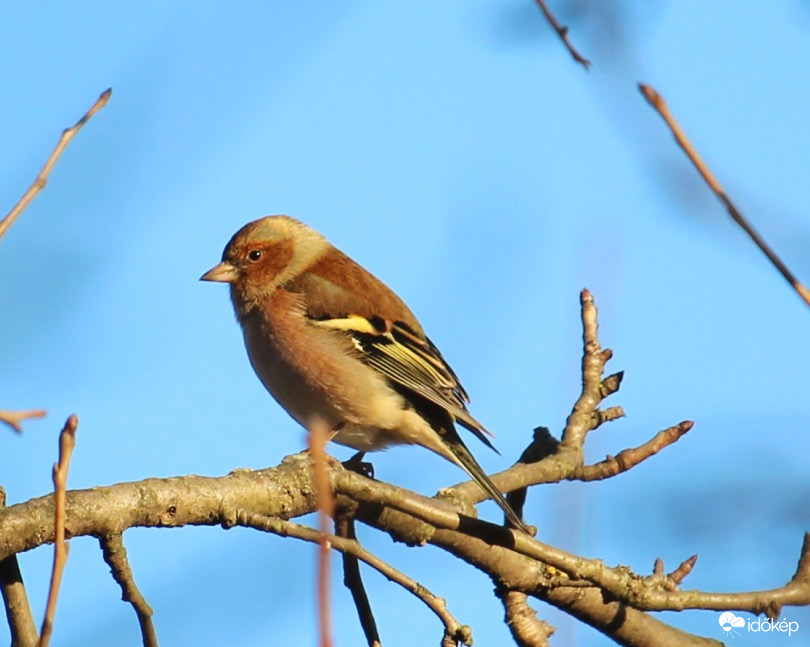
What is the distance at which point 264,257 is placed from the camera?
643 centimetres

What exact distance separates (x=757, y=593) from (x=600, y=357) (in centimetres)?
142

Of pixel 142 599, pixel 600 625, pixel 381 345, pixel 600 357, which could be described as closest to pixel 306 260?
pixel 381 345

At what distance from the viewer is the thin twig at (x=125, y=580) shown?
295cm

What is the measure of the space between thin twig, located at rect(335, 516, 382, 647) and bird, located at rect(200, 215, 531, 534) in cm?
115

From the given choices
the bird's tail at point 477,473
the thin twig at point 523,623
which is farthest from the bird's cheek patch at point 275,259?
the thin twig at point 523,623

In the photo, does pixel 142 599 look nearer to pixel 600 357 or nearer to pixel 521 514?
pixel 521 514

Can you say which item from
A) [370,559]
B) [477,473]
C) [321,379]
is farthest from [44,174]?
[321,379]

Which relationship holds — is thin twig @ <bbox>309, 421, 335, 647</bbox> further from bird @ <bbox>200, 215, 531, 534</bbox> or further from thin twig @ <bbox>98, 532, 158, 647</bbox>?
bird @ <bbox>200, 215, 531, 534</bbox>

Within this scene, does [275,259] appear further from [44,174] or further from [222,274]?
[44,174]

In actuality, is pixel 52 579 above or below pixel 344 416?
below

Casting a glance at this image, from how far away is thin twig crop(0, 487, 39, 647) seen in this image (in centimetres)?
300

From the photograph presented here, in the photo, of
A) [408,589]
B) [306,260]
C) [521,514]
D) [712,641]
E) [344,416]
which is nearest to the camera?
[408,589]

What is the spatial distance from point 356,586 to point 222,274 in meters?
3.00

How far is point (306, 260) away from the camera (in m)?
6.39
